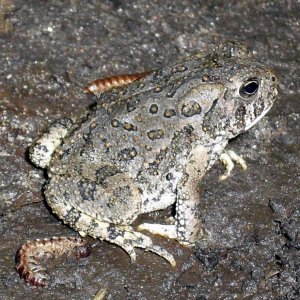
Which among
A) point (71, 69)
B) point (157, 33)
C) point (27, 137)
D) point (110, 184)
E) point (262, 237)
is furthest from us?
point (157, 33)

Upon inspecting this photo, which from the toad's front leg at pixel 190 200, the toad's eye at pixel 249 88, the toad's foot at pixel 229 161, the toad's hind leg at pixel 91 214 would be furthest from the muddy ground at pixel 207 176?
the toad's eye at pixel 249 88

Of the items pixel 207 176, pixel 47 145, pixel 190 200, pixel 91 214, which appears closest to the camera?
pixel 91 214

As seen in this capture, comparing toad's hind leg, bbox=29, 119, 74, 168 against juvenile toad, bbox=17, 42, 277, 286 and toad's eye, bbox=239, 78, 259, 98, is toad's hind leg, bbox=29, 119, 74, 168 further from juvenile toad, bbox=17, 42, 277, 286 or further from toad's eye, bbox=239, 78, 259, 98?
toad's eye, bbox=239, 78, 259, 98

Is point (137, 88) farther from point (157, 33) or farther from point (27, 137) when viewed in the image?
point (157, 33)

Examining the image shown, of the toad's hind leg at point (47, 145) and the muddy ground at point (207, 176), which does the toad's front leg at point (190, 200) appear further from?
the toad's hind leg at point (47, 145)

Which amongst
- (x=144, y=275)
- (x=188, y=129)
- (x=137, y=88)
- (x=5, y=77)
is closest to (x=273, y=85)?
(x=188, y=129)

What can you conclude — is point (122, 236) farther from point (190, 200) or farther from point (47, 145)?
point (47, 145)

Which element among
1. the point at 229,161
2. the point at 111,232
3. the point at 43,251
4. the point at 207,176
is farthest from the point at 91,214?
the point at 229,161
